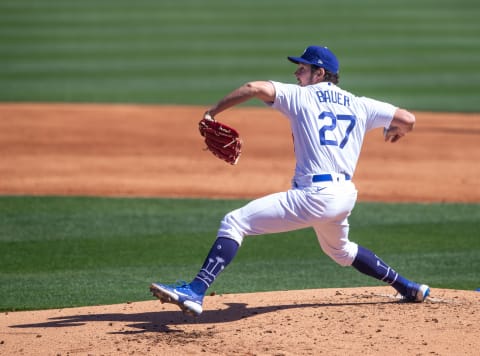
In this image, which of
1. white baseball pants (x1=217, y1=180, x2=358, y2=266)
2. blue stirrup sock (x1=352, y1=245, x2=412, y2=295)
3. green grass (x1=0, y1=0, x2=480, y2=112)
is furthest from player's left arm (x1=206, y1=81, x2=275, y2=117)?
green grass (x1=0, y1=0, x2=480, y2=112)

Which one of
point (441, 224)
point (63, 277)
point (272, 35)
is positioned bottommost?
point (63, 277)

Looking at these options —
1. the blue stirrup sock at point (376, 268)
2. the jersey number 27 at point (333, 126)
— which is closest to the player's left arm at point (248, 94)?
the jersey number 27 at point (333, 126)

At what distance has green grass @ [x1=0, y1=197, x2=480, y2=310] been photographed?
734cm

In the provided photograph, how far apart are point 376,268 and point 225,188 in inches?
190

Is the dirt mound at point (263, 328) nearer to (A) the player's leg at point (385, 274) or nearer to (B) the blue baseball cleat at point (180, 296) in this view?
(A) the player's leg at point (385, 274)

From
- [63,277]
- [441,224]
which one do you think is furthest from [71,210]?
[441,224]

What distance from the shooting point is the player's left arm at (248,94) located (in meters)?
5.48

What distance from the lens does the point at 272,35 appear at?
23938 mm

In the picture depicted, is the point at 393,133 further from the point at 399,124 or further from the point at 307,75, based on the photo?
the point at 307,75

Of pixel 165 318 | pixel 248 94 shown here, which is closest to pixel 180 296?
pixel 165 318

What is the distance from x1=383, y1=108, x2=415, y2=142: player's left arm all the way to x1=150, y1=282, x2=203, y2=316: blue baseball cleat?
1.68 metres

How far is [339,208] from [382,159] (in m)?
7.15

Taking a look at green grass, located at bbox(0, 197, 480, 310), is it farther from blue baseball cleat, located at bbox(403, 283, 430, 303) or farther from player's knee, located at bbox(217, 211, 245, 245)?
player's knee, located at bbox(217, 211, 245, 245)

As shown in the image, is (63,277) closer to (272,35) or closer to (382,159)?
(382,159)
